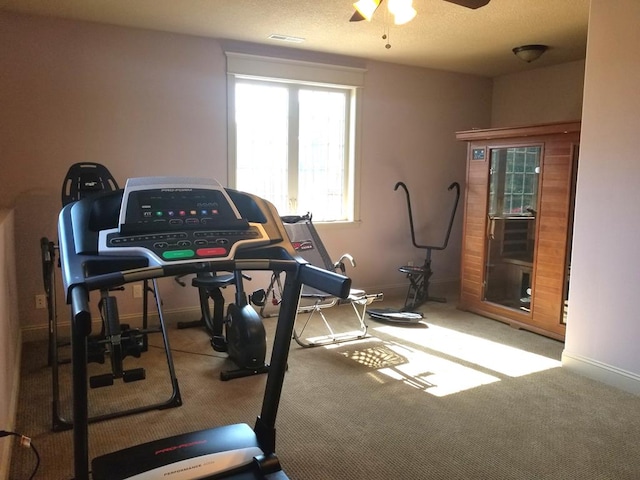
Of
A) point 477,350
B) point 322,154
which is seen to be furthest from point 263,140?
point 477,350

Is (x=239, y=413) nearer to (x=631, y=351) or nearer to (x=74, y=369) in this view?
(x=74, y=369)

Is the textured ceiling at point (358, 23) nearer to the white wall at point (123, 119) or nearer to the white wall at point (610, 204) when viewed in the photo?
the white wall at point (123, 119)

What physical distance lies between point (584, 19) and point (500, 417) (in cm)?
282

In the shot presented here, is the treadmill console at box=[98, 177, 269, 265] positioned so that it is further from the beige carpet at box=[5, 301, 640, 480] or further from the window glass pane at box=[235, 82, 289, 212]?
the window glass pane at box=[235, 82, 289, 212]

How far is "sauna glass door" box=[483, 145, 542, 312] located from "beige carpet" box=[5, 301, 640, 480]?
678 millimetres

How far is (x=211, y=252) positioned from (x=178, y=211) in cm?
21

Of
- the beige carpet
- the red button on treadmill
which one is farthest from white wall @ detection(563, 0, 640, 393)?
the red button on treadmill

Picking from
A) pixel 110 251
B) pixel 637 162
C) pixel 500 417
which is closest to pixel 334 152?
pixel 637 162

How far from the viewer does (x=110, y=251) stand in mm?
1587

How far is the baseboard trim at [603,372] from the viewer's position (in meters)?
3.11

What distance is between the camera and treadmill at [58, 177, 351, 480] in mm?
1574

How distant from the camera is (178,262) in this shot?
62.2 inches

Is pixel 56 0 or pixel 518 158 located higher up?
pixel 56 0

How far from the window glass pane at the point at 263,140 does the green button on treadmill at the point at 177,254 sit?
3053mm
